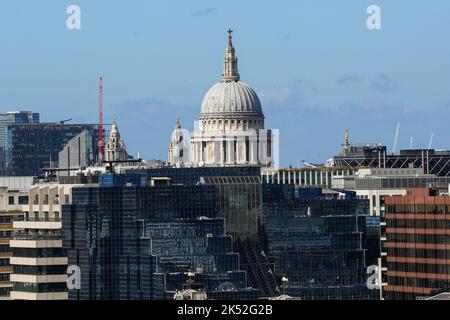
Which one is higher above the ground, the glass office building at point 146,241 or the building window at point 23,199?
the building window at point 23,199

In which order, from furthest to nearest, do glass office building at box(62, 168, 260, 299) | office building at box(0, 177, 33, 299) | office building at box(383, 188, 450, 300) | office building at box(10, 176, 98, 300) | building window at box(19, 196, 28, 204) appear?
building window at box(19, 196, 28, 204)
office building at box(0, 177, 33, 299)
glass office building at box(62, 168, 260, 299)
office building at box(10, 176, 98, 300)
office building at box(383, 188, 450, 300)

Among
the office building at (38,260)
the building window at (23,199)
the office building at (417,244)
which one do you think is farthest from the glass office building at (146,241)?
the building window at (23,199)

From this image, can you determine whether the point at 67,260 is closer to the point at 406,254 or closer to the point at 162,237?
the point at 162,237

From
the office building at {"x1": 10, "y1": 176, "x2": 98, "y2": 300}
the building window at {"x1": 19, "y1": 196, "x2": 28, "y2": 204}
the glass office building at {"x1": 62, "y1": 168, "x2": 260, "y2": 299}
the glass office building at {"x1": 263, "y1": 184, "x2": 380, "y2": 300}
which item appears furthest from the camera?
the building window at {"x1": 19, "y1": 196, "x2": 28, "y2": 204}

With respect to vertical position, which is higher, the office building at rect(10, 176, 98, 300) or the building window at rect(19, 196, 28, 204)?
the building window at rect(19, 196, 28, 204)

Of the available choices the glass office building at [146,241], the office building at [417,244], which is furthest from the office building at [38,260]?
the office building at [417,244]

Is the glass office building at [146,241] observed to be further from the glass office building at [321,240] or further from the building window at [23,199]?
the building window at [23,199]

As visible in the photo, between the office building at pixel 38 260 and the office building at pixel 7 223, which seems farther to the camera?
the office building at pixel 7 223

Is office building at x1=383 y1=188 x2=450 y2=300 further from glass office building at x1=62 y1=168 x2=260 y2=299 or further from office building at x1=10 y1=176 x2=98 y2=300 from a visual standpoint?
office building at x1=10 y1=176 x2=98 y2=300

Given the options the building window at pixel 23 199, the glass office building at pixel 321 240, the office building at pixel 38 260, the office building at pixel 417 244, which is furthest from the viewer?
the building window at pixel 23 199

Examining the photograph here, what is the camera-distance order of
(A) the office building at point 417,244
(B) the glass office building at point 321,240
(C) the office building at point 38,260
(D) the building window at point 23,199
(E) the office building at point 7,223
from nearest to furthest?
(A) the office building at point 417,244
(C) the office building at point 38,260
(E) the office building at point 7,223
(B) the glass office building at point 321,240
(D) the building window at point 23,199

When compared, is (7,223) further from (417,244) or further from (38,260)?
(417,244)

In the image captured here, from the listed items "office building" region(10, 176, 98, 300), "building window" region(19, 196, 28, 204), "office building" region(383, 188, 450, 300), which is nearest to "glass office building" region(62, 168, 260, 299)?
"office building" region(10, 176, 98, 300)
